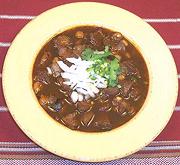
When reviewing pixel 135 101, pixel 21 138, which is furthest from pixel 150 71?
pixel 21 138

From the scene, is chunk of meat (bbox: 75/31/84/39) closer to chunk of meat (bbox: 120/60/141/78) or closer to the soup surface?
the soup surface

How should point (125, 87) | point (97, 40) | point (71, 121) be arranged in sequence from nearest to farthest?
point (71, 121), point (125, 87), point (97, 40)

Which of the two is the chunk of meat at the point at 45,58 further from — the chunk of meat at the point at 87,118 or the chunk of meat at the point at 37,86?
the chunk of meat at the point at 87,118

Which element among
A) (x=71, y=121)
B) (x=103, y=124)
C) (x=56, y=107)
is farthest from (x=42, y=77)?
(x=103, y=124)

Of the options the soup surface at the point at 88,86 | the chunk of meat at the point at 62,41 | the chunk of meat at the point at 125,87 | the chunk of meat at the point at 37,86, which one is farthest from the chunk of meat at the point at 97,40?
the chunk of meat at the point at 37,86

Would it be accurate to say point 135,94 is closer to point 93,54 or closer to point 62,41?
point 93,54

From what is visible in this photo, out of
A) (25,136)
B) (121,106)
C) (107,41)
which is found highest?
(107,41)

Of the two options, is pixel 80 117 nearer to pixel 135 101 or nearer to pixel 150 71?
pixel 135 101

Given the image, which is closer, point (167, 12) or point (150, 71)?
point (150, 71)
